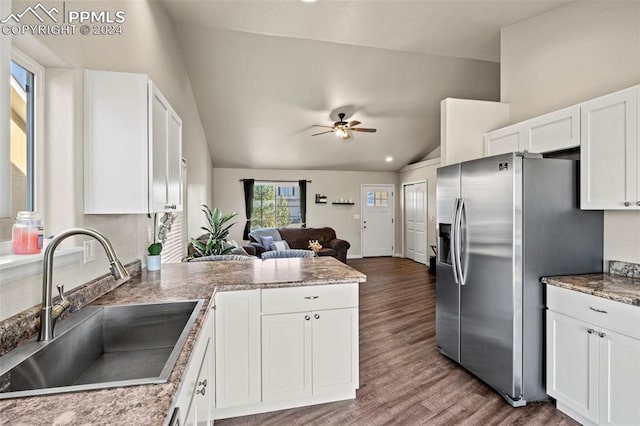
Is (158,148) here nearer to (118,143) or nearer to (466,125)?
(118,143)

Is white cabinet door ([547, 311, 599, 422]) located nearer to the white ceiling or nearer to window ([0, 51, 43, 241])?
the white ceiling

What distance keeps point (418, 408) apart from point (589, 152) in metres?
2.11

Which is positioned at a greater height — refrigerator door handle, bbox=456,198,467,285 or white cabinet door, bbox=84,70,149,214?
white cabinet door, bbox=84,70,149,214

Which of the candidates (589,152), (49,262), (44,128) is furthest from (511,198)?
(44,128)

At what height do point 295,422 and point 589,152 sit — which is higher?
point 589,152

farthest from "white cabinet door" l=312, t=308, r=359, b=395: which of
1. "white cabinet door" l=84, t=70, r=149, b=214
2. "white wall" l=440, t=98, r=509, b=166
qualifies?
"white wall" l=440, t=98, r=509, b=166

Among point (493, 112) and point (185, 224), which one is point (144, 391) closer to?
point (493, 112)

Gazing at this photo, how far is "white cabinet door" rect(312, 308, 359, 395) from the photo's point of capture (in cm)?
212

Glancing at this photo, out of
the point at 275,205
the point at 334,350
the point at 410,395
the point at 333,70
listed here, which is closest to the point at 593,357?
the point at 410,395

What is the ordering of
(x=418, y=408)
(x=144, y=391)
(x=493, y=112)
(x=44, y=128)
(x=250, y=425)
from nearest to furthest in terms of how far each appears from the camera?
(x=144, y=391) → (x=44, y=128) → (x=250, y=425) → (x=418, y=408) → (x=493, y=112)

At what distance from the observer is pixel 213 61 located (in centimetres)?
450

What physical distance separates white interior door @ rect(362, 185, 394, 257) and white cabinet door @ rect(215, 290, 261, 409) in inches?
268

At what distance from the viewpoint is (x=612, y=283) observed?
2053 millimetres

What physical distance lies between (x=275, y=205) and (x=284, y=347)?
643 cm
